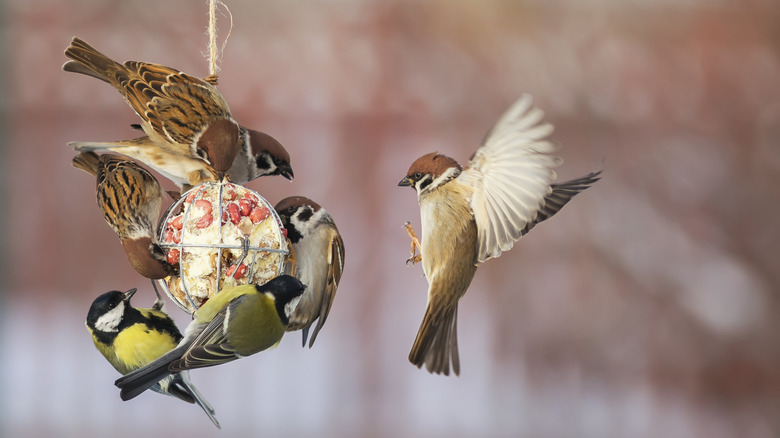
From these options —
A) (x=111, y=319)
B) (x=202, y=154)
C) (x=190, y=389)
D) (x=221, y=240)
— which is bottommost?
(x=190, y=389)

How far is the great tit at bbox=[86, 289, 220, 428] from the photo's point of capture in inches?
47.9

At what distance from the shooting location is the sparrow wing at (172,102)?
48.7 inches

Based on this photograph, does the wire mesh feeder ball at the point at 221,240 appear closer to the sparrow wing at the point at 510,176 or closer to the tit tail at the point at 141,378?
the tit tail at the point at 141,378

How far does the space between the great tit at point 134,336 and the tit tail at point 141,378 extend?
0.44ft

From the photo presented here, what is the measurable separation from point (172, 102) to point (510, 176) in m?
0.54

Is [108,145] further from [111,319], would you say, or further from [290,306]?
[290,306]

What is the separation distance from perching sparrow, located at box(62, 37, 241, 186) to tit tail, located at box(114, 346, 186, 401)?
30 centimetres

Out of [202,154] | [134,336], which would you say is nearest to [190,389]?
[134,336]

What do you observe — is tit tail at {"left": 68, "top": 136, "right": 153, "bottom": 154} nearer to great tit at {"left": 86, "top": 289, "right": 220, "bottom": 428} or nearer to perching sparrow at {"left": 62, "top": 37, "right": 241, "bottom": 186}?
perching sparrow at {"left": 62, "top": 37, "right": 241, "bottom": 186}

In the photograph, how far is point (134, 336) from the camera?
48.1 inches

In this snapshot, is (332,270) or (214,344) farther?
(332,270)

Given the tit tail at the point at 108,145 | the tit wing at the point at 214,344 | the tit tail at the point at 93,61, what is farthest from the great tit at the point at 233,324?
the tit tail at the point at 93,61

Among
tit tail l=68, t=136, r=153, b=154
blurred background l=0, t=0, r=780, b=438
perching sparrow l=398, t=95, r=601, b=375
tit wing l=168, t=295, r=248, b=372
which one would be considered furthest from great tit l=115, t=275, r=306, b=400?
blurred background l=0, t=0, r=780, b=438

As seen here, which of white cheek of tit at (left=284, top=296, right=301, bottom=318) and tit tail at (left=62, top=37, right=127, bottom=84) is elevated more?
tit tail at (left=62, top=37, right=127, bottom=84)
